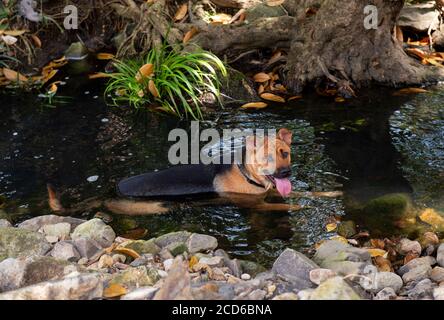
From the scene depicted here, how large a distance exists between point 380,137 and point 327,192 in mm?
1398

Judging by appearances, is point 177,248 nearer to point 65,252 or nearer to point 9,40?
point 65,252

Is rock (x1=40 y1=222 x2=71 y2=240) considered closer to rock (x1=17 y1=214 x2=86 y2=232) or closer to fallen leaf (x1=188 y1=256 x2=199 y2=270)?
rock (x1=17 y1=214 x2=86 y2=232)

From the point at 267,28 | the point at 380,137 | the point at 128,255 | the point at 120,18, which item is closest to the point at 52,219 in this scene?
the point at 128,255

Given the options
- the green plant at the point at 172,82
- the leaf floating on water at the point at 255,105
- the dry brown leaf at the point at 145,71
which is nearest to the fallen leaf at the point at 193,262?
the green plant at the point at 172,82

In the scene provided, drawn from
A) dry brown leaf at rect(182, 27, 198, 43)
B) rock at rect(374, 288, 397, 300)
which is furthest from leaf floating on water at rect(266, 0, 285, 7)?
rock at rect(374, 288, 397, 300)

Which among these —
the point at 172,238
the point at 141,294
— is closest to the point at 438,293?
the point at 141,294

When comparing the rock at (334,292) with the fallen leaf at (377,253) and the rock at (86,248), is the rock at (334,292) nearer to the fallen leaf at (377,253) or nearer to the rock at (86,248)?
the fallen leaf at (377,253)

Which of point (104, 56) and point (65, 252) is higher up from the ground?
point (104, 56)

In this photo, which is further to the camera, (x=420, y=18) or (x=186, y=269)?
(x=420, y=18)

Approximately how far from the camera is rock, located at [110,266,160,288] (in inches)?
158

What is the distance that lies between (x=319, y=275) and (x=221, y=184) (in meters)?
2.30

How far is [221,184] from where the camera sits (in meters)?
6.25

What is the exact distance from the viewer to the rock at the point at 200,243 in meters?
5.03
